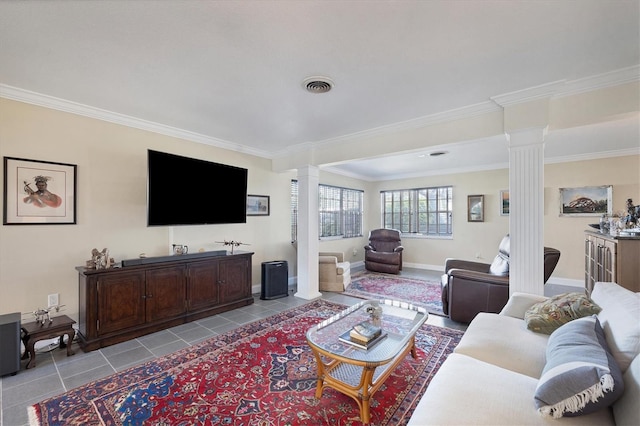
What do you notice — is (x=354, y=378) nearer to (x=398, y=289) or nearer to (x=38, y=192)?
(x=398, y=289)

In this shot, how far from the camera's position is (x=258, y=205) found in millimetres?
4809

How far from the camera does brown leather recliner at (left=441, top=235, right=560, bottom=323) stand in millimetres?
2873

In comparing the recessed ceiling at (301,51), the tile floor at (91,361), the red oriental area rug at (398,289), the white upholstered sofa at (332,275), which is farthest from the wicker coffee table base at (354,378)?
the white upholstered sofa at (332,275)

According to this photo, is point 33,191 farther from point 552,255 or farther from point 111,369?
point 552,255

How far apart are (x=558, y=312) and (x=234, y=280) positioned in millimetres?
3593

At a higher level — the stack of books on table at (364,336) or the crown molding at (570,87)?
the crown molding at (570,87)

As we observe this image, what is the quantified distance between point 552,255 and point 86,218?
5046 mm

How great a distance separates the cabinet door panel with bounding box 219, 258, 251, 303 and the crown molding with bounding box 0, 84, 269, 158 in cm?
184

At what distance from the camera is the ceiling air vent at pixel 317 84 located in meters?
2.32

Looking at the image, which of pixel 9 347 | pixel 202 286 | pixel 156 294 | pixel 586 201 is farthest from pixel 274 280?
pixel 586 201

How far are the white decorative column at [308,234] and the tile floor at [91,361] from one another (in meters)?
0.94

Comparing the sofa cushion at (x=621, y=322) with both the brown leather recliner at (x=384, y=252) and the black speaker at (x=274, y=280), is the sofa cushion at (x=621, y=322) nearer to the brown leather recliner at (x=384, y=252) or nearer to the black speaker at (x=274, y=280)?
the black speaker at (x=274, y=280)

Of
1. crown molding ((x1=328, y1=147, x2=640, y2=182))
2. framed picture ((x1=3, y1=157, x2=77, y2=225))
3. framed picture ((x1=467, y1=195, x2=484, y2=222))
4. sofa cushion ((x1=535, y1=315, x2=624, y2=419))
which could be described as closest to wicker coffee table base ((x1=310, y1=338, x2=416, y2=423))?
sofa cushion ((x1=535, y1=315, x2=624, y2=419))

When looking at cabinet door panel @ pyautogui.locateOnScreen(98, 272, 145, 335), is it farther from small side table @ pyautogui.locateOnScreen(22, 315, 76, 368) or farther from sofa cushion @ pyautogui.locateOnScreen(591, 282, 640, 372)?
sofa cushion @ pyautogui.locateOnScreen(591, 282, 640, 372)
